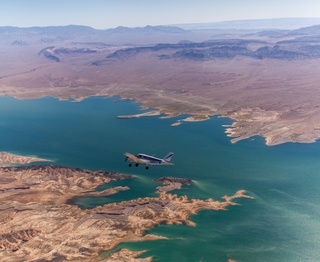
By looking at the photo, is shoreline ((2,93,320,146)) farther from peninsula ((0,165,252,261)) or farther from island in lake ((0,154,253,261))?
island in lake ((0,154,253,261))

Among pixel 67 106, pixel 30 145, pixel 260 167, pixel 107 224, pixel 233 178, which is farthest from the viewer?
pixel 67 106

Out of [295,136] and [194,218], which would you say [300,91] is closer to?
[295,136]

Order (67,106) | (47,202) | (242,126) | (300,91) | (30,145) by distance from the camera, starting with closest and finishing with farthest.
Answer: (47,202)
(30,145)
(242,126)
(67,106)
(300,91)

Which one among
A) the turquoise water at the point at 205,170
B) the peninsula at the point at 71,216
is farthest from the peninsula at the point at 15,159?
the peninsula at the point at 71,216

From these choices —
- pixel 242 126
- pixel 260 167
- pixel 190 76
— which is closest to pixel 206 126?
pixel 242 126

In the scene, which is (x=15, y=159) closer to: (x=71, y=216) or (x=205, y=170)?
(x=71, y=216)

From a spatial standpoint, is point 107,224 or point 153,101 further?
point 153,101

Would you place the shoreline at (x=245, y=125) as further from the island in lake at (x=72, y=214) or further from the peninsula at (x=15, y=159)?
the peninsula at (x=15, y=159)
